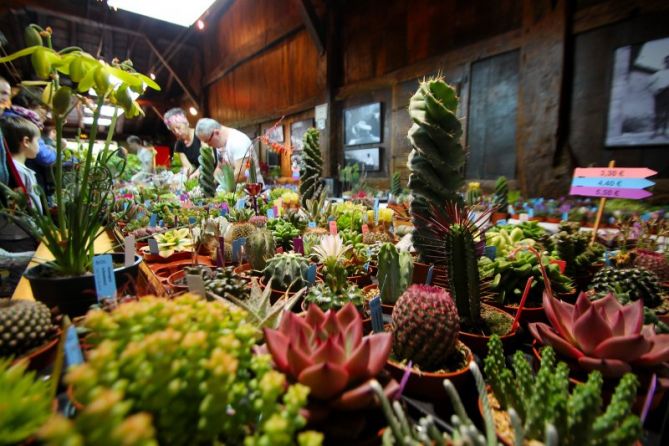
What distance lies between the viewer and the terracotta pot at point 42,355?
0.67 metres

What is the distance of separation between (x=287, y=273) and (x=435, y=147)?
0.85 meters

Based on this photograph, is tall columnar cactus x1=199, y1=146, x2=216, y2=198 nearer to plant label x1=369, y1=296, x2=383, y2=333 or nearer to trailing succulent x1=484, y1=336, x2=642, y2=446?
plant label x1=369, y1=296, x2=383, y2=333

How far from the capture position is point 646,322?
2.90 feet

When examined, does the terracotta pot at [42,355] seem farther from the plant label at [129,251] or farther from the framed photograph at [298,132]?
the framed photograph at [298,132]

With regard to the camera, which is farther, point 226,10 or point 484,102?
point 226,10

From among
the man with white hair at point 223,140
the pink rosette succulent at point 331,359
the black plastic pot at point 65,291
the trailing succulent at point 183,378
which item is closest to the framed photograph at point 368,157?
the man with white hair at point 223,140

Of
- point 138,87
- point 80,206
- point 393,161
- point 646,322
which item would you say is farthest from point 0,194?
point 393,161

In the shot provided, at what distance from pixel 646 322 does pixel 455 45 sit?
15.1 ft

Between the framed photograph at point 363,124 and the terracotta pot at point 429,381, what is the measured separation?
536cm

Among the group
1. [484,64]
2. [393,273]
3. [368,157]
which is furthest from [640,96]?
[368,157]

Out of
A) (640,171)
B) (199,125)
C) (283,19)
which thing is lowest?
(640,171)

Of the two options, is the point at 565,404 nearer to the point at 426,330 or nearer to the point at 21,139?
the point at 426,330

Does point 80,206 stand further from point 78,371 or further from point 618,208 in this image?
point 618,208

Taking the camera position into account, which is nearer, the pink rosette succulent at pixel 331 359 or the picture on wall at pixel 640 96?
the pink rosette succulent at pixel 331 359
